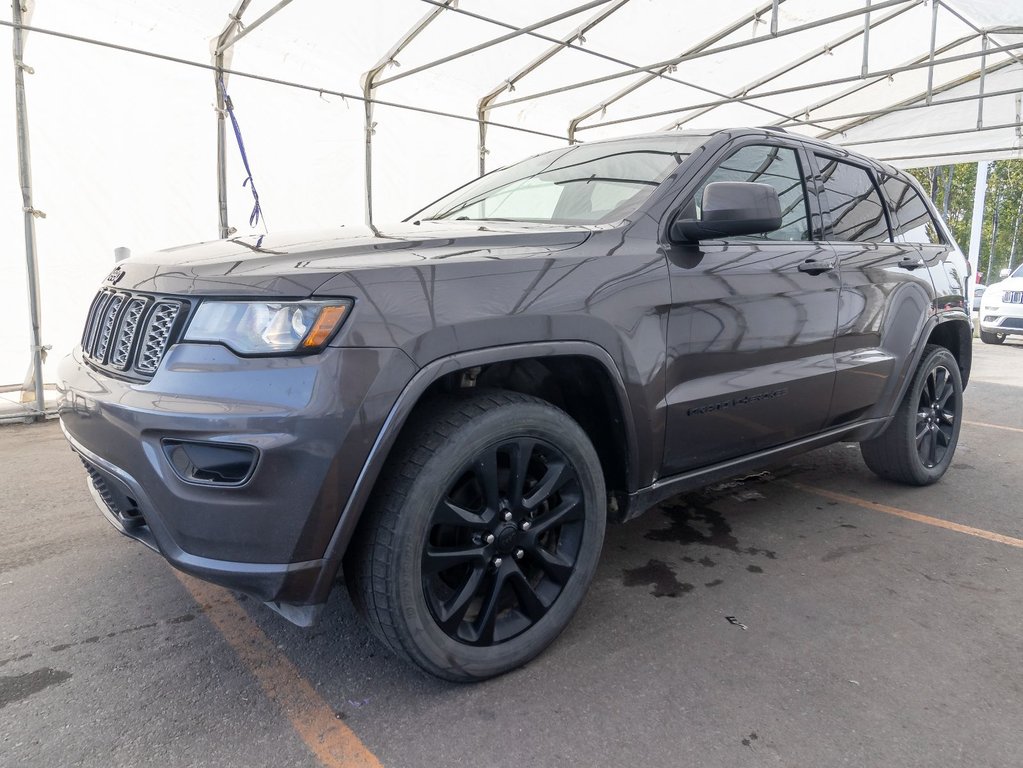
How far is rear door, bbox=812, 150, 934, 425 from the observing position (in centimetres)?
310

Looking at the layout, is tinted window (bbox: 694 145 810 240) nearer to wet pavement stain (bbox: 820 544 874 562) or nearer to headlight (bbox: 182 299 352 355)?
wet pavement stain (bbox: 820 544 874 562)

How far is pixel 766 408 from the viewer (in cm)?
270

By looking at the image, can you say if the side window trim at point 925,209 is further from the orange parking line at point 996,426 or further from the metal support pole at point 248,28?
the metal support pole at point 248,28

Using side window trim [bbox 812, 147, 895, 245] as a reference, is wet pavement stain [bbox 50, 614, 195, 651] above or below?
below


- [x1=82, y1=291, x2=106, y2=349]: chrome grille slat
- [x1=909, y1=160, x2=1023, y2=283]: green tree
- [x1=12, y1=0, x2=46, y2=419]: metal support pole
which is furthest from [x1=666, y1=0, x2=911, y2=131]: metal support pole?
[x1=909, y1=160, x2=1023, y2=283]: green tree

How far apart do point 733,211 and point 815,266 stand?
2.75 ft

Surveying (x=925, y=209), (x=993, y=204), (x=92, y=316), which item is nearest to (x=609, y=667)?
(x=92, y=316)

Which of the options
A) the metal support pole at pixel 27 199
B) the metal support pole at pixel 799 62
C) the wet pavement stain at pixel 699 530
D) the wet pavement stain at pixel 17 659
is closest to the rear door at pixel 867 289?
the wet pavement stain at pixel 699 530

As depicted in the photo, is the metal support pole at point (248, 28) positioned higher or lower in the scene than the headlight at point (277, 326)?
higher

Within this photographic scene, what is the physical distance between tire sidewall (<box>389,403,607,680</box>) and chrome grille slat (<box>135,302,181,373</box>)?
2.35 ft

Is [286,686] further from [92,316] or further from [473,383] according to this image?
[92,316]

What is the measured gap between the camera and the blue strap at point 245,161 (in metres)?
6.42

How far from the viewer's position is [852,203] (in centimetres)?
339

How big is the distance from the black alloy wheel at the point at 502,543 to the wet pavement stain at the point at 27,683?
113 centimetres
